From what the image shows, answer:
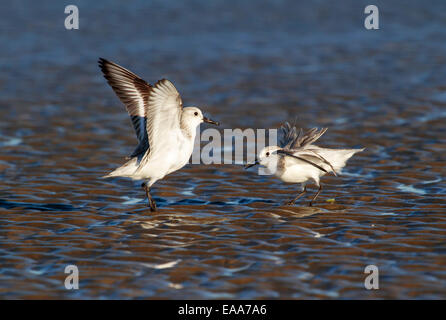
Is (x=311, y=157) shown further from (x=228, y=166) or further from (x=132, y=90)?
(x=132, y=90)

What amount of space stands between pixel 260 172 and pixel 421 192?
241 cm

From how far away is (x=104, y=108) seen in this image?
1543cm

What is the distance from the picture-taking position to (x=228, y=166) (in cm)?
1187

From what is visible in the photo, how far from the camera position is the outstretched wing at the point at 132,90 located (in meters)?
9.46

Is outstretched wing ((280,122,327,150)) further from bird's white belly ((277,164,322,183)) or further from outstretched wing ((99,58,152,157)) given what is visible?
outstretched wing ((99,58,152,157))

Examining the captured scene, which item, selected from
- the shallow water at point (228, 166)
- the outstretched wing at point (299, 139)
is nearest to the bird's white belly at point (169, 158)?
the shallow water at point (228, 166)

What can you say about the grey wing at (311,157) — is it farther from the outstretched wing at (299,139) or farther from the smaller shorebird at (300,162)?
the outstretched wing at (299,139)

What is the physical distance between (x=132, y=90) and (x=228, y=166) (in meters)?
2.81

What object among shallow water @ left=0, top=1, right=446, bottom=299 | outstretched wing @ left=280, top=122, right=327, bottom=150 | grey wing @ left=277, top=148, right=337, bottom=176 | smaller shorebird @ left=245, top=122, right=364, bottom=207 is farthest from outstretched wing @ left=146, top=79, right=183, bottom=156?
outstretched wing @ left=280, top=122, right=327, bottom=150

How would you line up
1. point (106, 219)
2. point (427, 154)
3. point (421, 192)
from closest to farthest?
1. point (106, 219)
2. point (421, 192)
3. point (427, 154)

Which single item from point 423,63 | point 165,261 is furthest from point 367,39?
point 165,261

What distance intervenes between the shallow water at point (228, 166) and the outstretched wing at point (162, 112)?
1041mm

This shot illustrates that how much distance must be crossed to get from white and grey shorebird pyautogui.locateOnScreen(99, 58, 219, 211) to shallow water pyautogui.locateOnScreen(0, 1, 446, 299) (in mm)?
601
